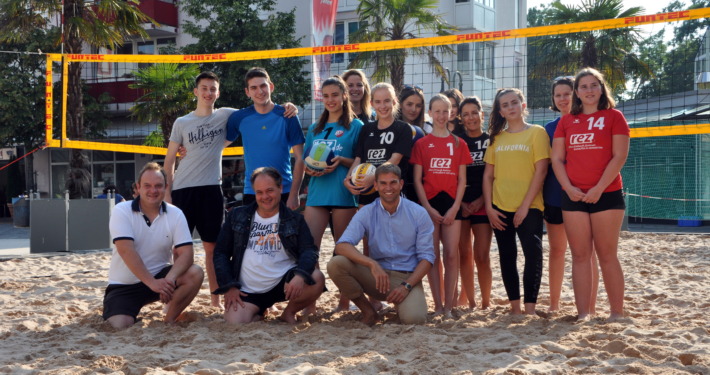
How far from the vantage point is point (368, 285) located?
3377mm

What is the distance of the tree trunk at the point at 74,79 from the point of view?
36.0 feet

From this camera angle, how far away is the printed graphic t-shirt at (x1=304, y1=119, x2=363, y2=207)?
11.8 ft

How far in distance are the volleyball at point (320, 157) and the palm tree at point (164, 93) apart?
9576 millimetres

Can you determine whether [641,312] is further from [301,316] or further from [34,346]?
[34,346]

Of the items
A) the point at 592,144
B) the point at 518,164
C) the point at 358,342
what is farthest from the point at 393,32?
the point at 358,342

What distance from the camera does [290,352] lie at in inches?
107

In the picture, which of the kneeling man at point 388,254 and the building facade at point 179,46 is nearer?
the kneeling man at point 388,254

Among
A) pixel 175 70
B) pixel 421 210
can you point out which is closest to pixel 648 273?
pixel 421 210

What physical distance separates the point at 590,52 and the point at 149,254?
1189 cm

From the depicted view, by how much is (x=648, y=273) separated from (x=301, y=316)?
3.56 metres

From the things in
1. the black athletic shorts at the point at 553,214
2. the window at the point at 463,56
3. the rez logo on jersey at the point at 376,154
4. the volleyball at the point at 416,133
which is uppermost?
the window at the point at 463,56

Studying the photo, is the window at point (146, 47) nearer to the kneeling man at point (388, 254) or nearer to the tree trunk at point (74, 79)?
the tree trunk at point (74, 79)

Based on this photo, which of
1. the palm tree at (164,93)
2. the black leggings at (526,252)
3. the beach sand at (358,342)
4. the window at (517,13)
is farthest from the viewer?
the window at (517,13)

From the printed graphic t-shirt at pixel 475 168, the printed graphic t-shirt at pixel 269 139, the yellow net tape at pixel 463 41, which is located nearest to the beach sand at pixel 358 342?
the printed graphic t-shirt at pixel 475 168
